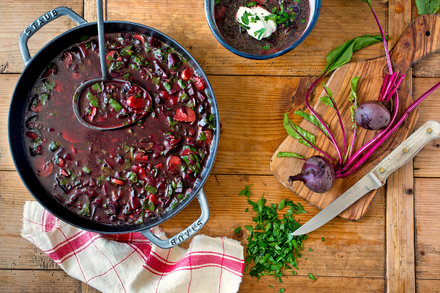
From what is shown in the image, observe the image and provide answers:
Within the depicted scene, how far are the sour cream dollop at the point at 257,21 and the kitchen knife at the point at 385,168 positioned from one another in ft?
2.78

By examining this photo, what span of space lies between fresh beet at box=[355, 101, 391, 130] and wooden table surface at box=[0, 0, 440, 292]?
0.30 metres

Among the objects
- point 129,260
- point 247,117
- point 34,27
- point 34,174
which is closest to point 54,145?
point 34,174

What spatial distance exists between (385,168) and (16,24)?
2.01 metres

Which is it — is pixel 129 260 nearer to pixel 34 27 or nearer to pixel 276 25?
pixel 34 27

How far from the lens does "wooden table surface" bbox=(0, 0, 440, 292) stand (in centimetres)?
199

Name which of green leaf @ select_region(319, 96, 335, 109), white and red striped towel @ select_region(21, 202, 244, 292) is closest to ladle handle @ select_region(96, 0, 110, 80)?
white and red striped towel @ select_region(21, 202, 244, 292)

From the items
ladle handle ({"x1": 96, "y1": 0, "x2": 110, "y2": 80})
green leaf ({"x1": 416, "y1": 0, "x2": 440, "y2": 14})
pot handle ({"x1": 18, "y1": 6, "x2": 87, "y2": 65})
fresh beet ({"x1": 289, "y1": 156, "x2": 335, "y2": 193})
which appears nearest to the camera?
ladle handle ({"x1": 96, "y1": 0, "x2": 110, "y2": 80})

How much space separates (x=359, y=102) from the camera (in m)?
1.99

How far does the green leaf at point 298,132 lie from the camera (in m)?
1.94

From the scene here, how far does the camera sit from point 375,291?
2027 millimetres

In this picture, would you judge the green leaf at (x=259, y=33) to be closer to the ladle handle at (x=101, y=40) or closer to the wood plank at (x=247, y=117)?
the wood plank at (x=247, y=117)

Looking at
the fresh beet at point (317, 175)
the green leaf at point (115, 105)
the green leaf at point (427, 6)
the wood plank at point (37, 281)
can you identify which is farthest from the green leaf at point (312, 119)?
the wood plank at point (37, 281)

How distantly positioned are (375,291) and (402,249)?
27 cm

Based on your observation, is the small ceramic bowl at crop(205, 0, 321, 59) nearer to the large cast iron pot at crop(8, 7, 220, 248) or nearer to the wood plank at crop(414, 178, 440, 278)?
the large cast iron pot at crop(8, 7, 220, 248)
